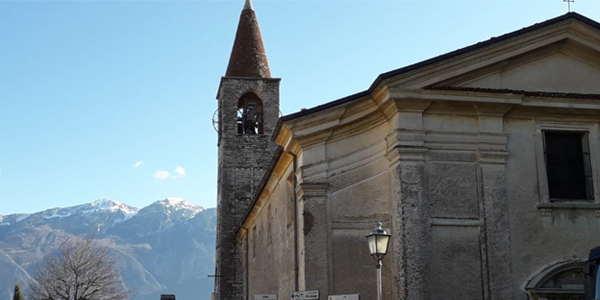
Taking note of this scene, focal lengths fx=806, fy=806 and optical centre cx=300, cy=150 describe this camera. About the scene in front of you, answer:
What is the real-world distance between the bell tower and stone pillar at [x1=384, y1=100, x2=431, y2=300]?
59.7ft

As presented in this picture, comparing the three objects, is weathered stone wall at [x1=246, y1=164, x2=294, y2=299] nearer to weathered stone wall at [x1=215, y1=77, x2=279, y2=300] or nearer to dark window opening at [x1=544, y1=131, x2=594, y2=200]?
weathered stone wall at [x1=215, y1=77, x2=279, y2=300]

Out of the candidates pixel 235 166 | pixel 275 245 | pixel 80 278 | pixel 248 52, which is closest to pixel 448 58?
pixel 275 245

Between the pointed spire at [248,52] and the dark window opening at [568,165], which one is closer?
the dark window opening at [568,165]

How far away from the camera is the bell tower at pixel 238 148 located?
31.9 metres

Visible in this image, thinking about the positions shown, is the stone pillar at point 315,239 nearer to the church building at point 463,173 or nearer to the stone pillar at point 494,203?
the church building at point 463,173

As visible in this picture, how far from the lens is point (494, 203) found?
14266 mm

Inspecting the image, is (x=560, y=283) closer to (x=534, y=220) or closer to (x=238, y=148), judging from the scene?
(x=534, y=220)

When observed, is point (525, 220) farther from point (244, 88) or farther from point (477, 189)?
point (244, 88)

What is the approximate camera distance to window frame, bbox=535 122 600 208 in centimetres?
1459

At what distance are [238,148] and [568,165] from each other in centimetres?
1928

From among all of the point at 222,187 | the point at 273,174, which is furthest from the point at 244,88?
the point at 273,174

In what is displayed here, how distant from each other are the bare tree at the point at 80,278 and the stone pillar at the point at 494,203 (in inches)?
1136

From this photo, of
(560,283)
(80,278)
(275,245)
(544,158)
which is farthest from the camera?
(80,278)

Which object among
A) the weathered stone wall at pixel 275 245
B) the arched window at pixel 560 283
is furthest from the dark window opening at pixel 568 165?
the weathered stone wall at pixel 275 245
